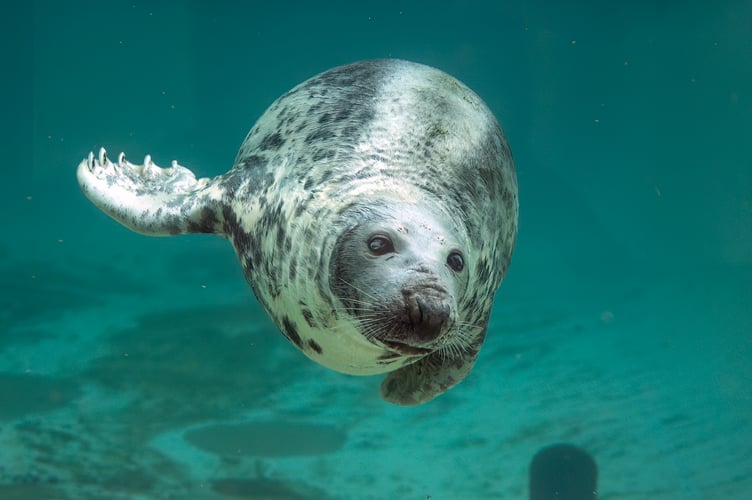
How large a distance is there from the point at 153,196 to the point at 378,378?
778 centimetres

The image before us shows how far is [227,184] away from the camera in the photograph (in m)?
3.85

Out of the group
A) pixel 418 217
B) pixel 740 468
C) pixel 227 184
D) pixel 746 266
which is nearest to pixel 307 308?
pixel 418 217

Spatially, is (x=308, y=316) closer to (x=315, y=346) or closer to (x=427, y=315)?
(x=315, y=346)

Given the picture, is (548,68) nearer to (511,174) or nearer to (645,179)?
(645,179)

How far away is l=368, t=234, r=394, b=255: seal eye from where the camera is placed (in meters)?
2.63

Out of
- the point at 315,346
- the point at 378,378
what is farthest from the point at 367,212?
the point at 378,378

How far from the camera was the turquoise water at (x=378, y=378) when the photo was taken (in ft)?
22.5

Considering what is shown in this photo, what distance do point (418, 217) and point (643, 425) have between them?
466 inches

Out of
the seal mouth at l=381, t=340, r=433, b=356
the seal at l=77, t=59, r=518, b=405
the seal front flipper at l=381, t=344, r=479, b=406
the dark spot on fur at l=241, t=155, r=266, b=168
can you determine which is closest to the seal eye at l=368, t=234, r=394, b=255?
the seal at l=77, t=59, r=518, b=405

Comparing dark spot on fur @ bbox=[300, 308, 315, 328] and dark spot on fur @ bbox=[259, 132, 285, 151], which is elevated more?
dark spot on fur @ bbox=[259, 132, 285, 151]

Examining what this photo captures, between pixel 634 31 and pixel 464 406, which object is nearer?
pixel 634 31

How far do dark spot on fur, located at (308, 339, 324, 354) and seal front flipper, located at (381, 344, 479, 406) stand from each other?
45.9 inches

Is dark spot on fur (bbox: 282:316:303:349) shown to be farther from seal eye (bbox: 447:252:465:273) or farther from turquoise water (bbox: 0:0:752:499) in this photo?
turquoise water (bbox: 0:0:752:499)

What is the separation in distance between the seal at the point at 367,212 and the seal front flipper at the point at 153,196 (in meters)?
0.01
